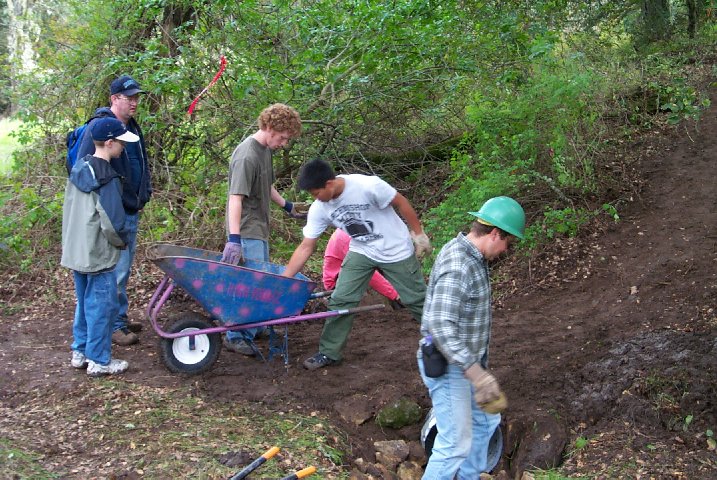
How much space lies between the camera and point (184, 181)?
825 cm

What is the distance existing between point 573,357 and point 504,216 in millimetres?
2478

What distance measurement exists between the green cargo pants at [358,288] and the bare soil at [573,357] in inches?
9.1

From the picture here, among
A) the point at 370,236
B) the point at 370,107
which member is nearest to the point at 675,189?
the point at 370,107

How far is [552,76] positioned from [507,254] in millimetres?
2031

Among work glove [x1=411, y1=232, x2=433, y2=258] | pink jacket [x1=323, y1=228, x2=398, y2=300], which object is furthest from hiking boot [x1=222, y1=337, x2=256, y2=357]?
work glove [x1=411, y1=232, x2=433, y2=258]

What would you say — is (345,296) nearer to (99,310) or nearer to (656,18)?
(99,310)

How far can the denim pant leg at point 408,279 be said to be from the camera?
4707mm

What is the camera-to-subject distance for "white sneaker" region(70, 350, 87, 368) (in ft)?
16.0

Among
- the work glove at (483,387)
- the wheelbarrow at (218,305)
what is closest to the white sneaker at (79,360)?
the wheelbarrow at (218,305)

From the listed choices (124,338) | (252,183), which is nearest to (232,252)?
(252,183)

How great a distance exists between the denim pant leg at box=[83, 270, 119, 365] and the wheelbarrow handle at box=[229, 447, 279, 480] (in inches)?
64.8

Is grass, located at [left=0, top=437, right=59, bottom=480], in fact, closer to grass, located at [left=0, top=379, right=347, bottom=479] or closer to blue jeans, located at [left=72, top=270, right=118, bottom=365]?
grass, located at [left=0, top=379, right=347, bottom=479]

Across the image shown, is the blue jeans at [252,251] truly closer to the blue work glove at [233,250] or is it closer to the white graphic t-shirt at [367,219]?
the blue work glove at [233,250]

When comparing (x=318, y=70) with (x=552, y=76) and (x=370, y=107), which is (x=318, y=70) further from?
(x=552, y=76)
